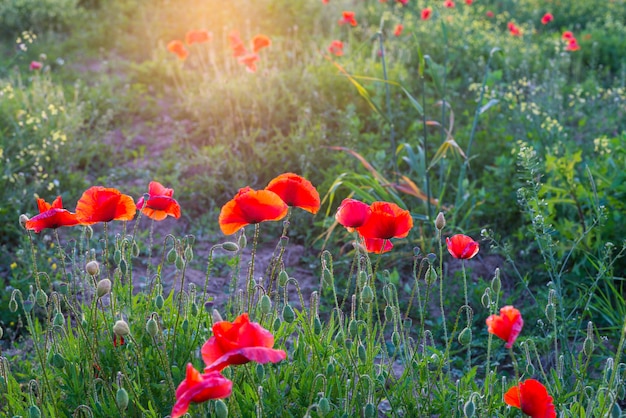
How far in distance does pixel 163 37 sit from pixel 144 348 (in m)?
6.24

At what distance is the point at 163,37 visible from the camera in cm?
804

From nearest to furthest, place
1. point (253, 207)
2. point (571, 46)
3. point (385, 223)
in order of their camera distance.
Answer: point (253, 207) < point (385, 223) < point (571, 46)

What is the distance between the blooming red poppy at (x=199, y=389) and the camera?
51.3 inches

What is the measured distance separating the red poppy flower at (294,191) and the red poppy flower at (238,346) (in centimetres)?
53

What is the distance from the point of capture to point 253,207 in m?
1.77

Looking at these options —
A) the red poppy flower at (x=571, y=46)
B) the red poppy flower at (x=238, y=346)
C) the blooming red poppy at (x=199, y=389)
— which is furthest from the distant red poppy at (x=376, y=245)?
the red poppy flower at (x=571, y=46)

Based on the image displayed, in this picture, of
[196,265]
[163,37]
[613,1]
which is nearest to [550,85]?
[196,265]

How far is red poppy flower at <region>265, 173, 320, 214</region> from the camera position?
1927 mm

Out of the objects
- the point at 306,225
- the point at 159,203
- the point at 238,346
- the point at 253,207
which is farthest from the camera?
the point at 306,225

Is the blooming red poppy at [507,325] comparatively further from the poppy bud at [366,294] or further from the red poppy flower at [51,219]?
the red poppy flower at [51,219]

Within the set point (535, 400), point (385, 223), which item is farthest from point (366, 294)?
point (535, 400)

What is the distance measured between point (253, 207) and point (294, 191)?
8.0 inches

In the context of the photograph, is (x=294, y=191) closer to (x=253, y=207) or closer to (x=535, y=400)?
(x=253, y=207)

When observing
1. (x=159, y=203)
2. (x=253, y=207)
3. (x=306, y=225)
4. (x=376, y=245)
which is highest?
(x=253, y=207)
